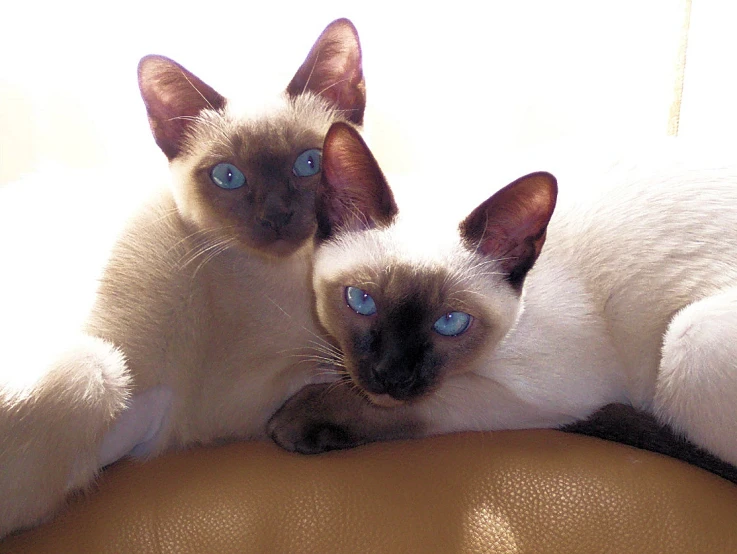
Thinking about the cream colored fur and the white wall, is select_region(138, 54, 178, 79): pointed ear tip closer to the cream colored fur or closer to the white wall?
the white wall

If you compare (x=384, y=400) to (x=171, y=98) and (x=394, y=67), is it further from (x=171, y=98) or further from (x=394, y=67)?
(x=394, y=67)

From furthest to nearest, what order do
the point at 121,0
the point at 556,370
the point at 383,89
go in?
the point at 383,89
the point at 121,0
the point at 556,370

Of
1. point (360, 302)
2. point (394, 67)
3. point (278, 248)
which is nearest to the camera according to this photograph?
point (360, 302)

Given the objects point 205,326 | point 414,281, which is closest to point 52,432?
point 205,326

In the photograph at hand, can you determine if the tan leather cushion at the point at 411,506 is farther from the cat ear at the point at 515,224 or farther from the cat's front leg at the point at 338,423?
the cat ear at the point at 515,224

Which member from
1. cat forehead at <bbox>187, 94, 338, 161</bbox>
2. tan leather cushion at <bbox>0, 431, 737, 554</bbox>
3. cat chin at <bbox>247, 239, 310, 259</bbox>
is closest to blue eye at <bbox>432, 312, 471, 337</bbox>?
tan leather cushion at <bbox>0, 431, 737, 554</bbox>

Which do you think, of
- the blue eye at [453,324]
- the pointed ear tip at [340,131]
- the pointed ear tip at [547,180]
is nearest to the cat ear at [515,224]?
the pointed ear tip at [547,180]

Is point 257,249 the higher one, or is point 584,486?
point 257,249

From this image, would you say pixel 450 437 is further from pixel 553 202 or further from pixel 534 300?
pixel 553 202

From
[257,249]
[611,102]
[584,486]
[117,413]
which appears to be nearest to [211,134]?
[257,249]
